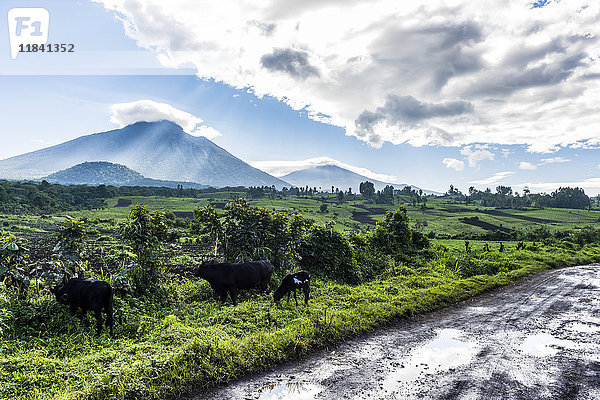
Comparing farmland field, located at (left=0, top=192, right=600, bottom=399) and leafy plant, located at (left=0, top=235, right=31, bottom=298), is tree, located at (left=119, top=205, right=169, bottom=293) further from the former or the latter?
leafy plant, located at (left=0, top=235, right=31, bottom=298)

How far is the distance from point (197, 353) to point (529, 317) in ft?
31.9

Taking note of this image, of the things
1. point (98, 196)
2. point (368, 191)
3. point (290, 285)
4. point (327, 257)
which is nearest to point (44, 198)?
point (98, 196)

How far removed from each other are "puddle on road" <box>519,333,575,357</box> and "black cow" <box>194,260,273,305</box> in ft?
24.7

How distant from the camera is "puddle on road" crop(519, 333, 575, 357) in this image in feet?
23.0

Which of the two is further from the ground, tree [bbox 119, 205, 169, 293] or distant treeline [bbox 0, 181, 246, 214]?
distant treeline [bbox 0, 181, 246, 214]

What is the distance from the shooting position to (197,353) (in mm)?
5926

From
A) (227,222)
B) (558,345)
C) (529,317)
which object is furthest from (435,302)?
(227,222)

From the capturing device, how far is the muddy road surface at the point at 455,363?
5.32m

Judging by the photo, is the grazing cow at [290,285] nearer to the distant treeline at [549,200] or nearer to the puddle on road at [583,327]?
the puddle on road at [583,327]

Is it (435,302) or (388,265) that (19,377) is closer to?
(435,302)

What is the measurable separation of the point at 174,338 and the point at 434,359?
17.9ft

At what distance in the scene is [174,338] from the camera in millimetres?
6664

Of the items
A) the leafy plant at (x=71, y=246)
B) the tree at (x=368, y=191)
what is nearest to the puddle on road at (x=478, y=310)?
the leafy plant at (x=71, y=246)

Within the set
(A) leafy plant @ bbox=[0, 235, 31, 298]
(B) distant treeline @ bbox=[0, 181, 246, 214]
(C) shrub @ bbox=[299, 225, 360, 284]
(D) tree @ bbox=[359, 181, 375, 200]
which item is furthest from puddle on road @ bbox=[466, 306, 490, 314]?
(D) tree @ bbox=[359, 181, 375, 200]
